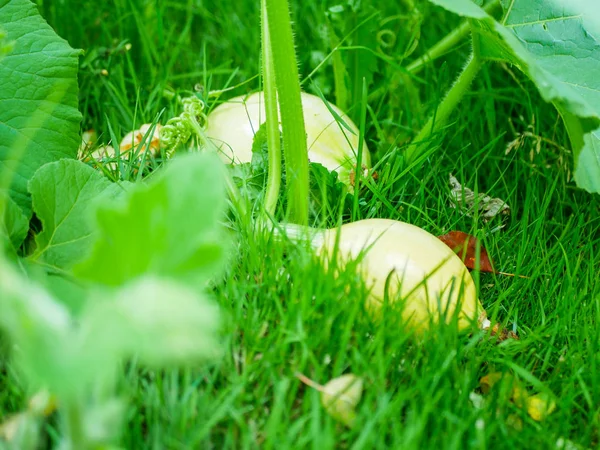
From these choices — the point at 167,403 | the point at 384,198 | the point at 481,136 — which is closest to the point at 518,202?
the point at 481,136

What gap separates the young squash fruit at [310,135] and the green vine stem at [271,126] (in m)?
0.12

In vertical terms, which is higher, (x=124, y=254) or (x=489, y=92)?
(x=124, y=254)

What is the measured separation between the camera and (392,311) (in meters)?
1.33

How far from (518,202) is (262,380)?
1.13 meters

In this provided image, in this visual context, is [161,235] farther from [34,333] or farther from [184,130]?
[184,130]

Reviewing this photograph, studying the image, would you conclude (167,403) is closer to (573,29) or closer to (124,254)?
(124,254)

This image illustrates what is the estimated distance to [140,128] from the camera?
6.67 feet

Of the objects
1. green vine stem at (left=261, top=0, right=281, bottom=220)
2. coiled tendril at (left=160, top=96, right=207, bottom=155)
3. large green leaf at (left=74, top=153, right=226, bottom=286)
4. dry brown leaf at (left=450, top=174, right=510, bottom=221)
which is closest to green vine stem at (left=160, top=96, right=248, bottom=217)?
coiled tendril at (left=160, top=96, right=207, bottom=155)

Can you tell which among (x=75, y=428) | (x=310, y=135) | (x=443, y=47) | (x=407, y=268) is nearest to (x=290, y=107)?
(x=310, y=135)

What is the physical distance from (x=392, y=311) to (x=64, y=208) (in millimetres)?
674

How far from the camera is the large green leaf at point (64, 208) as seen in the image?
1.43 metres

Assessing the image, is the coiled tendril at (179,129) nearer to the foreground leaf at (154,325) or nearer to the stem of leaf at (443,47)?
the stem of leaf at (443,47)

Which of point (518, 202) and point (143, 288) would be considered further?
point (518, 202)

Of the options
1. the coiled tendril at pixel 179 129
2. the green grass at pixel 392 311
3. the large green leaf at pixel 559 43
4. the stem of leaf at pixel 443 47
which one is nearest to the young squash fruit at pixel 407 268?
the green grass at pixel 392 311
